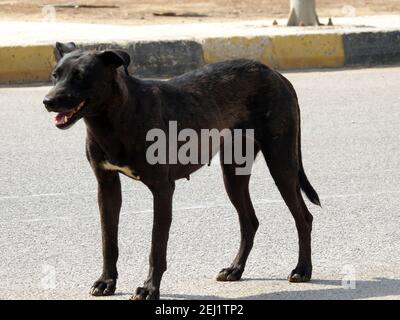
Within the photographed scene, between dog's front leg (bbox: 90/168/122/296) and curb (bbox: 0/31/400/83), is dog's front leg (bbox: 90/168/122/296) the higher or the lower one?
the higher one

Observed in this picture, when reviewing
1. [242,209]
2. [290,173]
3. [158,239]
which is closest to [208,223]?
[242,209]

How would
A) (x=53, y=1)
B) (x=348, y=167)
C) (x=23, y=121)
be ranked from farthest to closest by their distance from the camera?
(x=53, y=1) < (x=23, y=121) < (x=348, y=167)

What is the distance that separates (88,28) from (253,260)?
9480 mm

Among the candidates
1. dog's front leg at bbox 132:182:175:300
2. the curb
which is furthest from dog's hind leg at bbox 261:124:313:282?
the curb

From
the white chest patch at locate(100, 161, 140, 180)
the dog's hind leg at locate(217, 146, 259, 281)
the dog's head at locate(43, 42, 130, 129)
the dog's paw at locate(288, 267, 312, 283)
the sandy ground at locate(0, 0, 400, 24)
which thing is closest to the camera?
Answer: the dog's head at locate(43, 42, 130, 129)

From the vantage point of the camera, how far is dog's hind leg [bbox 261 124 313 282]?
6309mm

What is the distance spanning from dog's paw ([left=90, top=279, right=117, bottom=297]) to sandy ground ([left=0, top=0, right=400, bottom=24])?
11.4 m

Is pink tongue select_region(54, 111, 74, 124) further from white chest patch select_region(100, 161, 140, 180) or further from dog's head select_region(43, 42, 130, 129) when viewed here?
white chest patch select_region(100, 161, 140, 180)

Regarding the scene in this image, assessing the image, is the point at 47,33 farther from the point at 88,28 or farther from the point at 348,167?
the point at 348,167

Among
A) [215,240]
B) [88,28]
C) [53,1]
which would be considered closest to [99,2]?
[53,1]

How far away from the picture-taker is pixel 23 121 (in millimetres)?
11328

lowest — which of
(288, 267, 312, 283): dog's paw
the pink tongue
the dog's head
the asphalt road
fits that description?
the asphalt road

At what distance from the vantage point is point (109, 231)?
6.03 m

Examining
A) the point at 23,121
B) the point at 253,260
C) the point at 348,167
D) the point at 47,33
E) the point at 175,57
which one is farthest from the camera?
the point at 47,33
